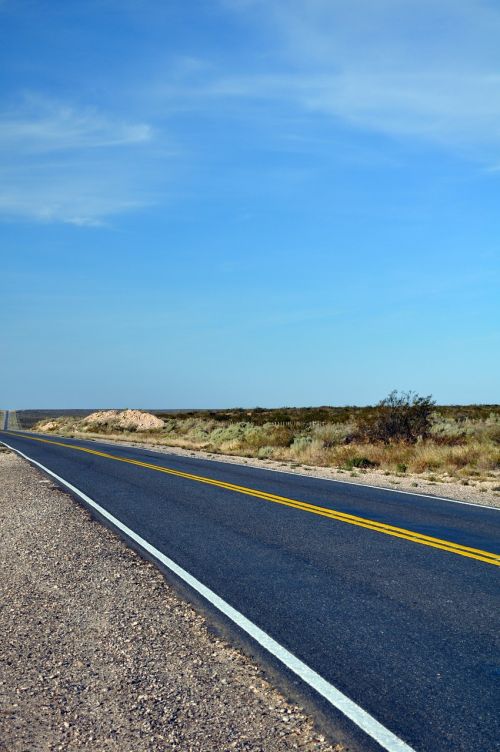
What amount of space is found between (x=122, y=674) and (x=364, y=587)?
10.4 ft

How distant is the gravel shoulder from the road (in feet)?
1.40

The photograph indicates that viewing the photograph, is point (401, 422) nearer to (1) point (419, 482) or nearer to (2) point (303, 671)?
(1) point (419, 482)

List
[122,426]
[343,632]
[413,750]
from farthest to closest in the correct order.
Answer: [122,426]
[343,632]
[413,750]

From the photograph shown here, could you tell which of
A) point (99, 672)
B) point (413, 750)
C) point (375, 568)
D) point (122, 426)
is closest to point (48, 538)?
point (375, 568)

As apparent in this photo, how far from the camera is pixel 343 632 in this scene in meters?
6.50

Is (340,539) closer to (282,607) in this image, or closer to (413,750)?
(282,607)

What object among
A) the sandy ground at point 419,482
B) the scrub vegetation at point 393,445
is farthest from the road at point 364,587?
the scrub vegetation at point 393,445

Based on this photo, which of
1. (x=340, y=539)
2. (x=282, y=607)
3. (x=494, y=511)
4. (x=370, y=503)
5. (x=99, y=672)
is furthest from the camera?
(x=370, y=503)

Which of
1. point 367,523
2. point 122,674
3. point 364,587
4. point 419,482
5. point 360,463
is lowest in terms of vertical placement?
point 122,674

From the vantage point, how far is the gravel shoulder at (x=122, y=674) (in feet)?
15.0

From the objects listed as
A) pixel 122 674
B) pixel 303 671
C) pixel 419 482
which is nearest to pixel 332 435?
pixel 419 482

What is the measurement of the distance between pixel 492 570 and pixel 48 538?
21.2 feet

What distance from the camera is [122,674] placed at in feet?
18.5

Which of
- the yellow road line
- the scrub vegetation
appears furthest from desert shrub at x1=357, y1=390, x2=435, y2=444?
the yellow road line
